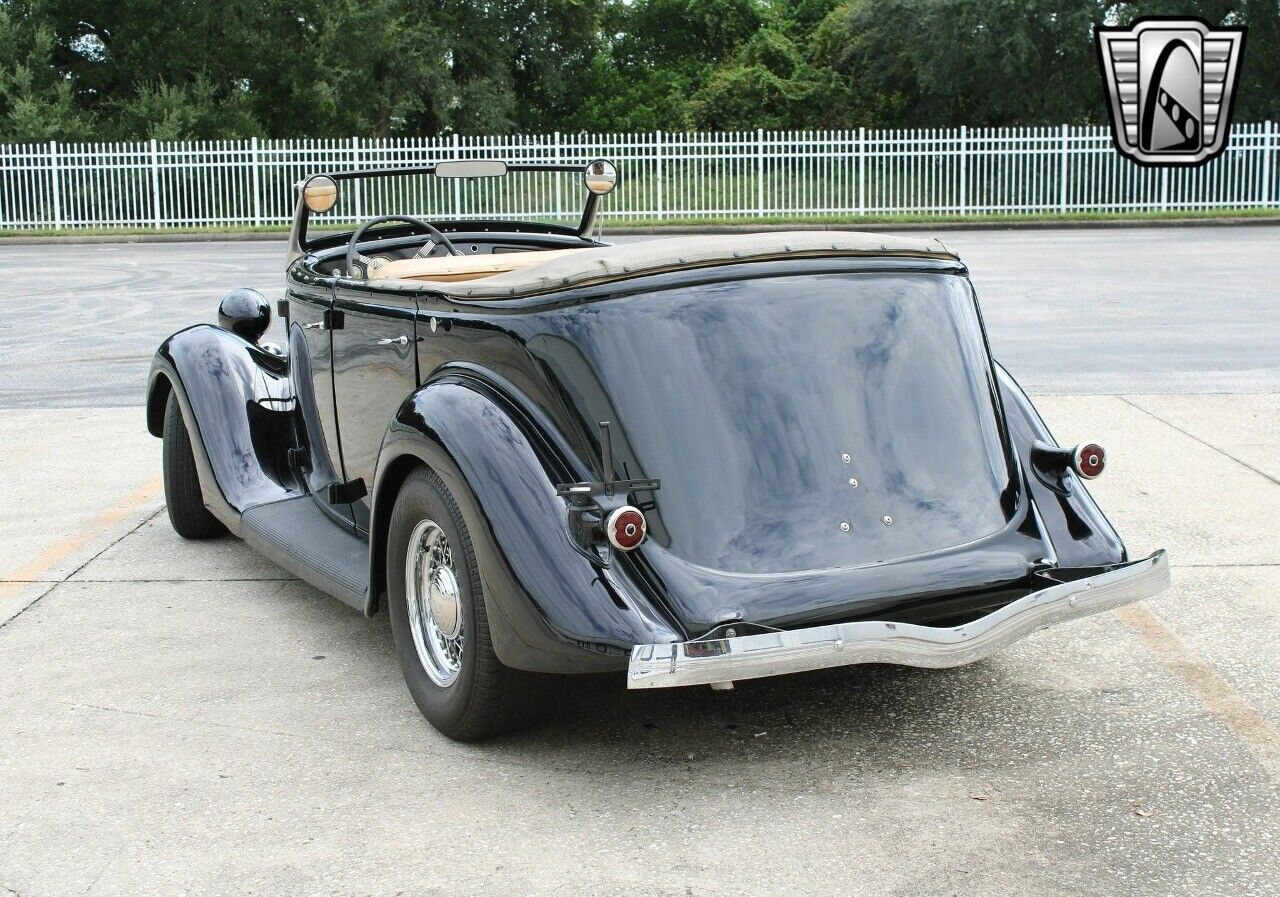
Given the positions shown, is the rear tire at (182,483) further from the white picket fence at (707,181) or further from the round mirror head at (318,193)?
the white picket fence at (707,181)

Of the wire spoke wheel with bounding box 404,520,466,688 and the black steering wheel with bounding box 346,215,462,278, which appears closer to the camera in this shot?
the wire spoke wheel with bounding box 404,520,466,688

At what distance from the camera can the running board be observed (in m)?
4.44

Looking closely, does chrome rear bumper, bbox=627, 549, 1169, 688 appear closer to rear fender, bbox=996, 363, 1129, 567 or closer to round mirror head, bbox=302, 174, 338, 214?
rear fender, bbox=996, 363, 1129, 567

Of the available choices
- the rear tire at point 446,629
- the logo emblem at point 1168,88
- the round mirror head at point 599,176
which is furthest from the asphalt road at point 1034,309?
the rear tire at point 446,629

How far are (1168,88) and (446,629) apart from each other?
27.2m

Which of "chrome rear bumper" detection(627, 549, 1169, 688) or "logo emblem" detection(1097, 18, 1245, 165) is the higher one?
"logo emblem" detection(1097, 18, 1245, 165)

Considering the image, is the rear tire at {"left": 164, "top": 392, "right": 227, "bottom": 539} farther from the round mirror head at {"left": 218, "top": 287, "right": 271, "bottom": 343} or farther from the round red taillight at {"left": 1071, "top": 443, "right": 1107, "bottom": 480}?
the round red taillight at {"left": 1071, "top": 443, "right": 1107, "bottom": 480}

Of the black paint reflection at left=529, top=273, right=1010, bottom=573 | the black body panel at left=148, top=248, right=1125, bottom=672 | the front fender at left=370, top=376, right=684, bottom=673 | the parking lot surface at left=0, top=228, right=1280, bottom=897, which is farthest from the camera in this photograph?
the black paint reflection at left=529, top=273, right=1010, bottom=573

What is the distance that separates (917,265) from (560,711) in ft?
5.32

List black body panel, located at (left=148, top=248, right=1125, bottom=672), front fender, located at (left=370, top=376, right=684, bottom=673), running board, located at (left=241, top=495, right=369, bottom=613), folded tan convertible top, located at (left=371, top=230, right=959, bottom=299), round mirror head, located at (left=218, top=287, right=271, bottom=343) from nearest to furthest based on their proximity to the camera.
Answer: front fender, located at (left=370, top=376, right=684, bottom=673), black body panel, located at (left=148, top=248, right=1125, bottom=672), folded tan convertible top, located at (left=371, top=230, right=959, bottom=299), running board, located at (left=241, top=495, right=369, bottom=613), round mirror head, located at (left=218, top=287, right=271, bottom=343)

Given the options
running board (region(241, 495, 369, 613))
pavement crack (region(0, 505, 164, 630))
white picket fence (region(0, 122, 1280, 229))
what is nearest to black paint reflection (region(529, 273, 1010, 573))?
running board (region(241, 495, 369, 613))

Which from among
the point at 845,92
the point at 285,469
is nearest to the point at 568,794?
the point at 285,469

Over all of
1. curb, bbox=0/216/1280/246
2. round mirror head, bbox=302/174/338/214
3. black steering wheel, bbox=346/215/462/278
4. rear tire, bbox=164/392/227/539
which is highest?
round mirror head, bbox=302/174/338/214

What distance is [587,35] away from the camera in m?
48.2
